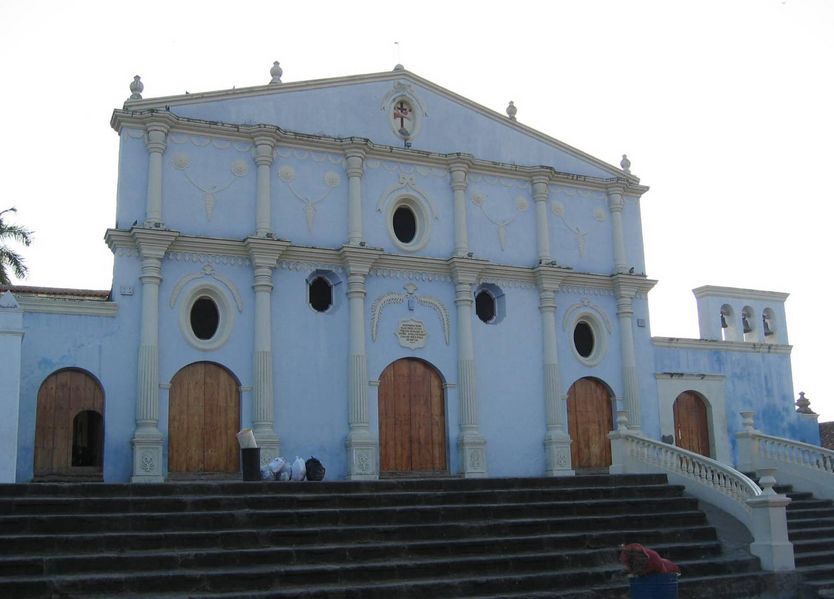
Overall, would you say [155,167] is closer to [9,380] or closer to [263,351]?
[263,351]

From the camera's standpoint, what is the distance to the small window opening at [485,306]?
876 inches

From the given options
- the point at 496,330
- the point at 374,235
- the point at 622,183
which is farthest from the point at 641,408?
the point at 374,235

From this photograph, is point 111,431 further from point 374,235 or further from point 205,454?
point 374,235

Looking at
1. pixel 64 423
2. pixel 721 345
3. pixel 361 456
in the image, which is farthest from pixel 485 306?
pixel 64 423

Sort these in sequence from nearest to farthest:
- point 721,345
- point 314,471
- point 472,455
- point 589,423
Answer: point 314,471 → point 472,455 → point 589,423 → point 721,345

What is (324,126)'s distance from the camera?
21.3 meters

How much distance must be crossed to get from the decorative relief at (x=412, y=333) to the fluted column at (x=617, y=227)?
18.4 feet

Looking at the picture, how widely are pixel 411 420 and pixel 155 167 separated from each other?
7605mm

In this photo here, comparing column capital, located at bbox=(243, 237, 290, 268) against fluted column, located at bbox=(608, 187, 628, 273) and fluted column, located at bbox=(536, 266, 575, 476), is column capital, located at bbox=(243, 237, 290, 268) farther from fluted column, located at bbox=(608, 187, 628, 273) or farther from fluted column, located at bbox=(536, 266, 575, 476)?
fluted column, located at bbox=(608, 187, 628, 273)

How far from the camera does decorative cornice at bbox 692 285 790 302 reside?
25078mm

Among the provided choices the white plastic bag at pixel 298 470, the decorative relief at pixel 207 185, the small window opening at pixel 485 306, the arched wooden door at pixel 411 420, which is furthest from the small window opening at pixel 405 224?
A: the white plastic bag at pixel 298 470

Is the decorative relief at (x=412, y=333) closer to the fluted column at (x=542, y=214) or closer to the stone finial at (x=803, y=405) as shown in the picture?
the fluted column at (x=542, y=214)

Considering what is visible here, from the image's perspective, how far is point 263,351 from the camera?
63.2ft

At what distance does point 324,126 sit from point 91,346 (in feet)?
23.3
